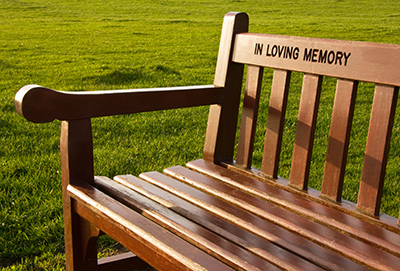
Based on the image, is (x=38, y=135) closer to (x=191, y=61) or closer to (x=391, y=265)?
(x=391, y=265)

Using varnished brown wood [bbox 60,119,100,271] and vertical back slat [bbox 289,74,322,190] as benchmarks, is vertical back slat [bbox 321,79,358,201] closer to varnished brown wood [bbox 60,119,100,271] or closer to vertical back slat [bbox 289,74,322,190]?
vertical back slat [bbox 289,74,322,190]

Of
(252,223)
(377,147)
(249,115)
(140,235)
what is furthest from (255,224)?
(249,115)

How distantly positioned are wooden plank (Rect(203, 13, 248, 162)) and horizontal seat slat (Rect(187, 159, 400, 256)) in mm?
120

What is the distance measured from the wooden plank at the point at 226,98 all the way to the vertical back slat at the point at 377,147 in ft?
2.60

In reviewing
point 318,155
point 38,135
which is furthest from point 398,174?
point 38,135

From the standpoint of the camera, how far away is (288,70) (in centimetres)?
212

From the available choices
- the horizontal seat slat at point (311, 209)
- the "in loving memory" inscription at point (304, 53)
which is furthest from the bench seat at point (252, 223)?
the "in loving memory" inscription at point (304, 53)

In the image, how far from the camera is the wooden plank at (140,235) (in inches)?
53.6

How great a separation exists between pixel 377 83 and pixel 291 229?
0.64 meters

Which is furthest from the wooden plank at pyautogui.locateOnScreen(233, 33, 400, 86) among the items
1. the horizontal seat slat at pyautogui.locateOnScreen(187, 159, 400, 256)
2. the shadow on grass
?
the shadow on grass

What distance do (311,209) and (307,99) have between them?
0.49 meters

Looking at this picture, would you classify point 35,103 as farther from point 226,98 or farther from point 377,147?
point 377,147

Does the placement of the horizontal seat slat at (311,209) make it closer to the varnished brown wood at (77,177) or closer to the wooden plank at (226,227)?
the wooden plank at (226,227)

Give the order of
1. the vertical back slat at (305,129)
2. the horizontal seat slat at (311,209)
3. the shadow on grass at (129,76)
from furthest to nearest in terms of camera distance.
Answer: the shadow on grass at (129,76), the vertical back slat at (305,129), the horizontal seat slat at (311,209)
